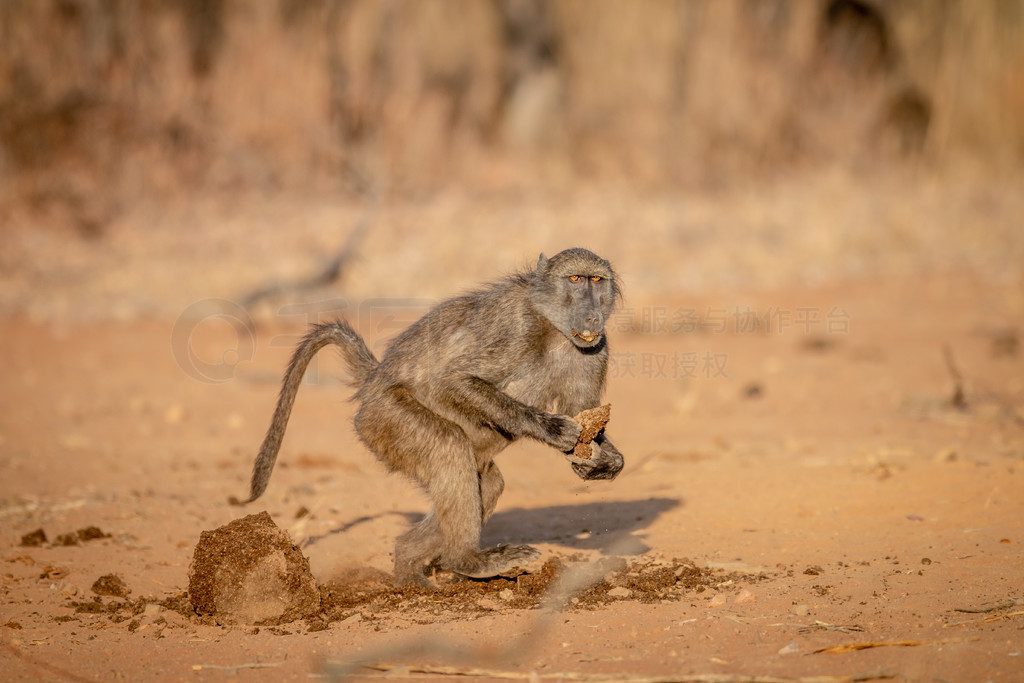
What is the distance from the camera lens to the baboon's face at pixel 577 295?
175 inches

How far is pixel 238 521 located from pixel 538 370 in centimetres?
148

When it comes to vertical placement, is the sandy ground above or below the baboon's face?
below

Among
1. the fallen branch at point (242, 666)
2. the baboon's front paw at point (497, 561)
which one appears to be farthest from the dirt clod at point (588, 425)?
the fallen branch at point (242, 666)

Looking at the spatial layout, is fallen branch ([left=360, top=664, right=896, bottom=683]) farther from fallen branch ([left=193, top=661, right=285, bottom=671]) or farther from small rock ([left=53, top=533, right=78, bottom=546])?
small rock ([left=53, top=533, right=78, bottom=546])

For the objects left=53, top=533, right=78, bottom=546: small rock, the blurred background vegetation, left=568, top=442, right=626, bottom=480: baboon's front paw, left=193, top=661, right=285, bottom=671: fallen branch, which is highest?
the blurred background vegetation

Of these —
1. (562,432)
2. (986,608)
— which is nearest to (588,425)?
(562,432)

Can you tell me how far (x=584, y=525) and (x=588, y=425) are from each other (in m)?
1.26

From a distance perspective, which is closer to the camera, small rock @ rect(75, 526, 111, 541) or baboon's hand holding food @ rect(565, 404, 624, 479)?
baboon's hand holding food @ rect(565, 404, 624, 479)

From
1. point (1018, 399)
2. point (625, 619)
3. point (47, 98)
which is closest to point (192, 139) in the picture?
point (47, 98)

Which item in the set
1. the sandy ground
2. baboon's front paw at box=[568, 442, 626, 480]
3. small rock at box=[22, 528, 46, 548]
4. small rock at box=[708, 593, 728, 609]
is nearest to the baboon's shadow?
the sandy ground

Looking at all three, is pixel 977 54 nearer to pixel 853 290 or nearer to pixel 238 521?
pixel 853 290

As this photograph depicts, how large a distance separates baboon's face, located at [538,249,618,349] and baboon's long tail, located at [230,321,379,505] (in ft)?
3.22

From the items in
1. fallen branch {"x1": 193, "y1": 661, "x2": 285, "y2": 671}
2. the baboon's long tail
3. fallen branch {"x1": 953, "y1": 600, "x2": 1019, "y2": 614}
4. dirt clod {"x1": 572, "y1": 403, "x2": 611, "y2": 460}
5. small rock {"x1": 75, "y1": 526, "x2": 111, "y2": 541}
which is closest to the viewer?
fallen branch {"x1": 193, "y1": 661, "x2": 285, "y2": 671}

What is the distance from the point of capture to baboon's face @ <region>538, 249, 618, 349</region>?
4445 millimetres
